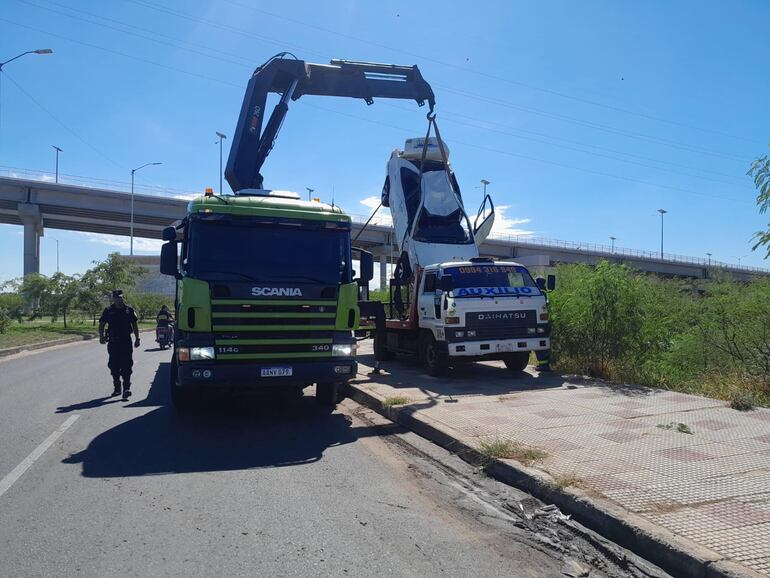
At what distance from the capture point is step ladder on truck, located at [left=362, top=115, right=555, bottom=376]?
11484mm

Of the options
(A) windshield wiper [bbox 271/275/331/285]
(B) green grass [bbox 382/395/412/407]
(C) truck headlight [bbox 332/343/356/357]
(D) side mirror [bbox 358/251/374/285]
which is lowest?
(B) green grass [bbox 382/395/412/407]

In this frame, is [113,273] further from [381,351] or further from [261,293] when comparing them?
[261,293]

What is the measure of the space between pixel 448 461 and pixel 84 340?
2900cm

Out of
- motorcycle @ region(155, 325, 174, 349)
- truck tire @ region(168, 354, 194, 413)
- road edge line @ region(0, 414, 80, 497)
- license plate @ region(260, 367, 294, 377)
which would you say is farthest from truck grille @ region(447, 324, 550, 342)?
motorcycle @ region(155, 325, 174, 349)

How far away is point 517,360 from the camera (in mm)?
12422

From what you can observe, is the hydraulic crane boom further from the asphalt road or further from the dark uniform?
the asphalt road

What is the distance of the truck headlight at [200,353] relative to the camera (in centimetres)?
762

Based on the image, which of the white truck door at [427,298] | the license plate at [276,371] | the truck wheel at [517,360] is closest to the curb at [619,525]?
the license plate at [276,371]

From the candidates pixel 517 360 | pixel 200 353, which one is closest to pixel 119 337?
pixel 200 353

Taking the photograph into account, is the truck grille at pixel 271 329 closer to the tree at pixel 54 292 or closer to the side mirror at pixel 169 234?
the side mirror at pixel 169 234

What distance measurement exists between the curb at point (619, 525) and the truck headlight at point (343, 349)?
6.97ft

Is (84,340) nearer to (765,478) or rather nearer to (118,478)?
(118,478)

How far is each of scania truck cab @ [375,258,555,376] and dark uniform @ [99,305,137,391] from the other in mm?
4692

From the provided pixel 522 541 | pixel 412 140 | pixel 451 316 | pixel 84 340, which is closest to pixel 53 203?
pixel 84 340
